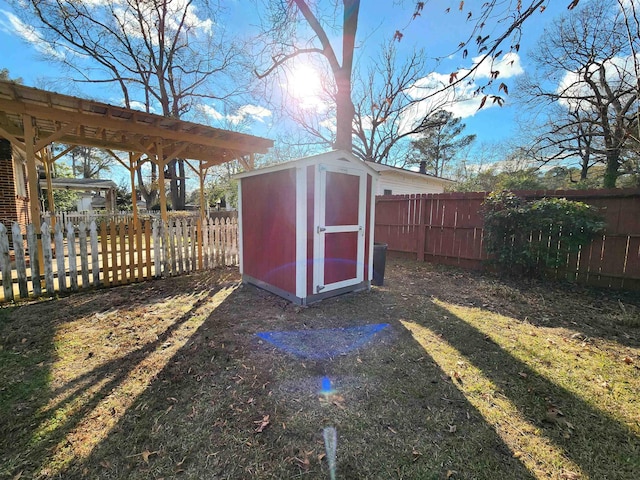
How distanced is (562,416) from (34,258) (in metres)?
6.48

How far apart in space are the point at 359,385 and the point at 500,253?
4900 mm

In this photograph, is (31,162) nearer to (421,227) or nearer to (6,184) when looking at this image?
(6,184)

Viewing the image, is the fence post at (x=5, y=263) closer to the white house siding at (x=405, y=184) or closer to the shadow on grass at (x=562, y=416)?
the shadow on grass at (x=562, y=416)

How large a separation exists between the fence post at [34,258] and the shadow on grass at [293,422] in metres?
3.18

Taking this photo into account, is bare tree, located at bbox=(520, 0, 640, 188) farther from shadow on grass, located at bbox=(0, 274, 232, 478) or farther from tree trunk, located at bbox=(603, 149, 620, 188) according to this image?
shadow on grass, located at bbox=(0, 274, 232, 478)

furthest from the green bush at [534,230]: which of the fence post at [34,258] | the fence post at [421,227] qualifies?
the fence post at [34,258]

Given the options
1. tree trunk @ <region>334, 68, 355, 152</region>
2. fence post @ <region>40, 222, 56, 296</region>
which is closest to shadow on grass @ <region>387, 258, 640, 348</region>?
tree trunk @ <region>334, 68, 355, 152</region>

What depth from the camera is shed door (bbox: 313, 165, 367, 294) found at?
13.8ft

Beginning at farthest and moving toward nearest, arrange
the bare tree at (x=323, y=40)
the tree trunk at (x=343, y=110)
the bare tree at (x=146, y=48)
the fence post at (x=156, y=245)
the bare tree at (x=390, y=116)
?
the bare tree at (x=390, y=116), the bare tree at (x=146, y=48), the tree trunk at (x=343, y=110), the bare tree at (x=323, y=40), the fence post at (x=156, y=245)

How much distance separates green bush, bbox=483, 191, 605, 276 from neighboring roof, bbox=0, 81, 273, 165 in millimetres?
6079

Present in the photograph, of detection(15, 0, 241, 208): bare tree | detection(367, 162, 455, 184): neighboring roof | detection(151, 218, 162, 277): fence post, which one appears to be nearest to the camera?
detection(151, 218, 162, 277): fence post

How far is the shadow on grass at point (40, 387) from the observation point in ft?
5.69

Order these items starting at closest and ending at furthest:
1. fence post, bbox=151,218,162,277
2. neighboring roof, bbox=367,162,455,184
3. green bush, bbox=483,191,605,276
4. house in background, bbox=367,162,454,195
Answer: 1. green bush, bbox=483,191,605,276
2. fence post, bbox=151,218,162,277
3. neighboring roof, bbox=367,162,455,184
4. house in background, bbox=367,162,454,195

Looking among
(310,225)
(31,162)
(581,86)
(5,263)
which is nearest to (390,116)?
(581,86)
